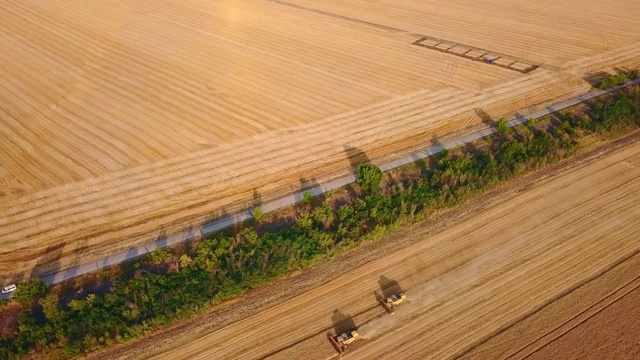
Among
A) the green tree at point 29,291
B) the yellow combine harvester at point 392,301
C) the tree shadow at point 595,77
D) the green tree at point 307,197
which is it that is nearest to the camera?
the green tree at point 29,291

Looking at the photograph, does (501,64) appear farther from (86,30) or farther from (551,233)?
(86,30)

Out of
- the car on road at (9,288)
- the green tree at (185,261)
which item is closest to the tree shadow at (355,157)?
the green tree at (185,261)

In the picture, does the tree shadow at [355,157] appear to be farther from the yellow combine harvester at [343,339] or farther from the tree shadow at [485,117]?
the yellow combine harvester at [343,339]

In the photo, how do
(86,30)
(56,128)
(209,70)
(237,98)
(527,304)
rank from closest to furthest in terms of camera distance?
(527,304) < (56,128) < (237,98) < (209,70) < (86,30)

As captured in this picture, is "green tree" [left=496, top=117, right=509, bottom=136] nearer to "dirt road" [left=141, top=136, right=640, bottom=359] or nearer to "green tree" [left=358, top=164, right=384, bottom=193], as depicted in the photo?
"dirt road" [left=141, top=136, right=640, bottom=359]

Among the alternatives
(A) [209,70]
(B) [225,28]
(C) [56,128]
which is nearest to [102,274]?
(C) [56,128]

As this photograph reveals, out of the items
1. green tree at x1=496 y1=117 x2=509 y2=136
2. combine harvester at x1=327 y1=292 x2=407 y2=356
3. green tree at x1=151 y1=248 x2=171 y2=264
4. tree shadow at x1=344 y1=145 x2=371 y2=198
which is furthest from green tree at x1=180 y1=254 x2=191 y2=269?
green tree at x1=496 y1=117 x2=509 y2=136
